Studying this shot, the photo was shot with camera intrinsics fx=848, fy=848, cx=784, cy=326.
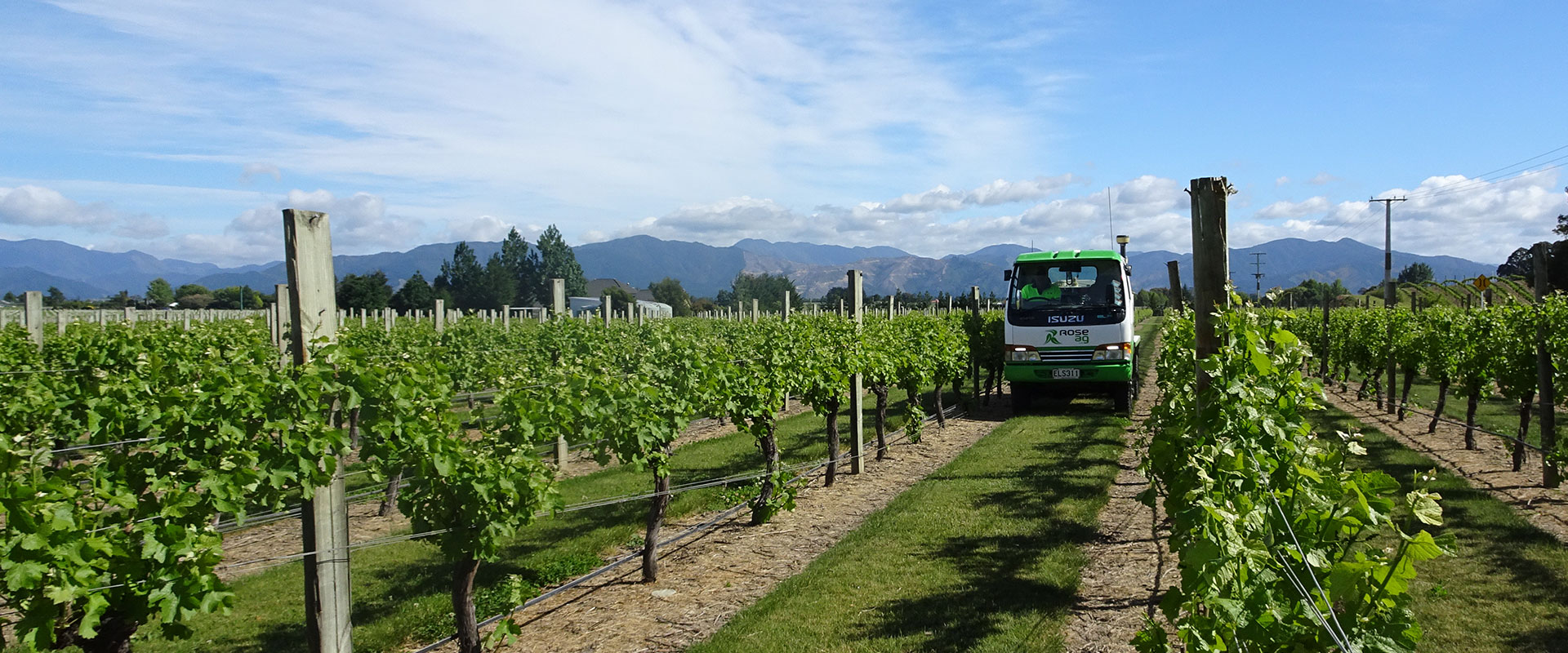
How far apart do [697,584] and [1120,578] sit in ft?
9.98

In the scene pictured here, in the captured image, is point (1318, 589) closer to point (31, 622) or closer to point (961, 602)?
point (961, 602)

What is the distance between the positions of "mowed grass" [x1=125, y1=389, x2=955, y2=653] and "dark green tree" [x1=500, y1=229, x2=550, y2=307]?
123 m

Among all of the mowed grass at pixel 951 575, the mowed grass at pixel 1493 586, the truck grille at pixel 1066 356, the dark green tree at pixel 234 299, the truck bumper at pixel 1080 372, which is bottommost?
the mowed grass at pixel 951 575

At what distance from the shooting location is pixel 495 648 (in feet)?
17.0

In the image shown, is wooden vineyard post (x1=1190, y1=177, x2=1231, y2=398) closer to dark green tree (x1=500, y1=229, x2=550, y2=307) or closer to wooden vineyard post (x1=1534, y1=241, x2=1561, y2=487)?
wooden vineyard post (x1=1534, y1=241, x2=1561, y2=487)

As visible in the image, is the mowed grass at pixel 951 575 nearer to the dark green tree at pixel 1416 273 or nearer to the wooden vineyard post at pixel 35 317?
the wooden vineyard post at pixel 35 317

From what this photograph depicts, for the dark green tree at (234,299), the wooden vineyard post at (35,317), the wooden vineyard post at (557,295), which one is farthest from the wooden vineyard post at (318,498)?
the dark green tree at (234,299)

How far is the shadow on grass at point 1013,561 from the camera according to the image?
16.8ft

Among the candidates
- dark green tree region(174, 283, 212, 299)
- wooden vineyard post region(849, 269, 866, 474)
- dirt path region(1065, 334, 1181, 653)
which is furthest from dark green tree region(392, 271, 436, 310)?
dirt path region(1065, 334, 1181, 653)

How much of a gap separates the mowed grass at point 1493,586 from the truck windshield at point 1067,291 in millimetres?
6020

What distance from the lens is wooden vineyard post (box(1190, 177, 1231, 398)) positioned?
4254 millimetres

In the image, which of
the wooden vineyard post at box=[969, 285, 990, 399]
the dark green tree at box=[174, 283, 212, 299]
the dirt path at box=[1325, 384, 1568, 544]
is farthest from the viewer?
the dark green tree at box=[174, 283, 212, 299]

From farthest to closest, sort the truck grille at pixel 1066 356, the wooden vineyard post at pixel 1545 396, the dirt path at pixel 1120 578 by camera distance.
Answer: the truck grille at pixel 1066 356 → the wooden vineyard post at pixel 1545 396 → the dirt path at pixel 1120 578

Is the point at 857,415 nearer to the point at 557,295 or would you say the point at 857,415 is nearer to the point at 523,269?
the point at 557,295
